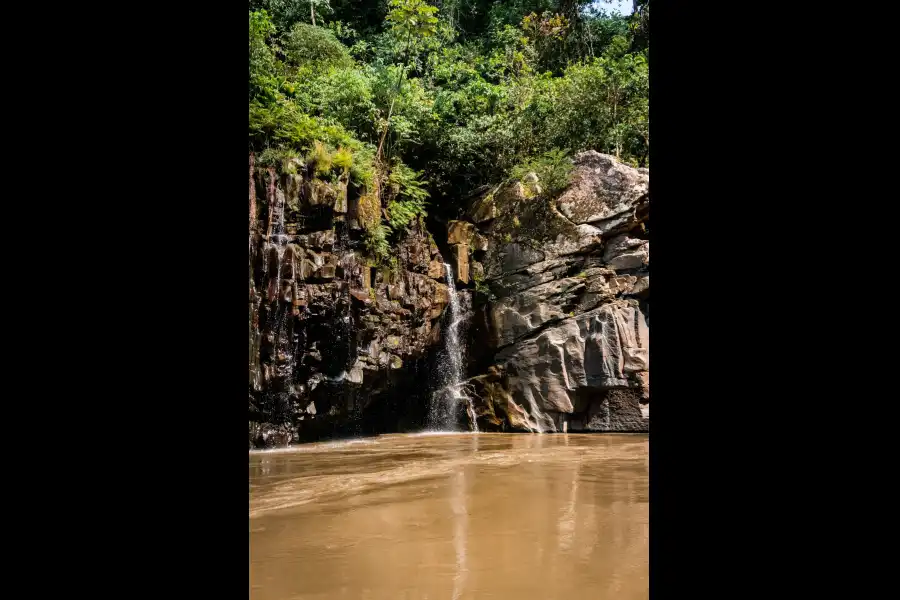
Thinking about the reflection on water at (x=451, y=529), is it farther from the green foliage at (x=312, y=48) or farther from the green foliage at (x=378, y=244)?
the green foliage at (x=312, y=48)

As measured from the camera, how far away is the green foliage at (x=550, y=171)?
11.8m

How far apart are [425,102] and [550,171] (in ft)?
12.4

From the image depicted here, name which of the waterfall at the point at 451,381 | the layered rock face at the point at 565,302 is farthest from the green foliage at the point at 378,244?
the layered rock face at the point at 565,302

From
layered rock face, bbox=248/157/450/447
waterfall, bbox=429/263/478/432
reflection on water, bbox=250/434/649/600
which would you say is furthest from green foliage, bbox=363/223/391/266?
reflection on water, bbox=250/434/649/600

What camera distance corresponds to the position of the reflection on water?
278 cm

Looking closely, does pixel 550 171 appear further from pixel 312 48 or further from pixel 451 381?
pixel 312 48

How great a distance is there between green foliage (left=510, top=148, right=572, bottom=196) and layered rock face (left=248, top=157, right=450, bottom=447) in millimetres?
2851

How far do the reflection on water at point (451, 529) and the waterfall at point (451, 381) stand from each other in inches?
178

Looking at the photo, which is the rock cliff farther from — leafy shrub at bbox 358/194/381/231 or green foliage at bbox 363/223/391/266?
green foliage at bbox 363/223/391/266
